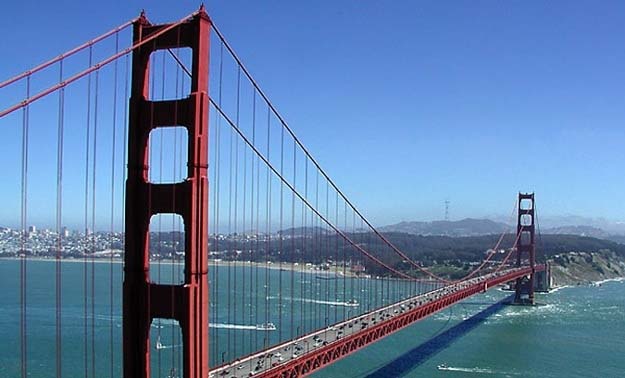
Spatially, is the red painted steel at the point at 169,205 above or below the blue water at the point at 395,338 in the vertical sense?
above

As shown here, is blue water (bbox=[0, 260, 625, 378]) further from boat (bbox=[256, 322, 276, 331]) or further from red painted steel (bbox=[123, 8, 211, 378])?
red painted steel (bbox=[123, 8, 211, 378])

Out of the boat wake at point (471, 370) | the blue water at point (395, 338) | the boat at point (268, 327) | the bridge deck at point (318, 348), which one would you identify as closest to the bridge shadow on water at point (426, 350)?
the blue water at point (395, 338)

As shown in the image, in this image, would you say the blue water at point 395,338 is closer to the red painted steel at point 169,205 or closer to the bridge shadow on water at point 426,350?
the bridge shadow on water at point 426,350

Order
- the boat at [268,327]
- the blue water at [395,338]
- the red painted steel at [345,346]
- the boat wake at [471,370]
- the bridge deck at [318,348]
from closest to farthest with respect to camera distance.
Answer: the red painted steel at [345,346]
the bridge deck at [318,348]
the blue water at [395,338]
the boat wake at [471,370]
the boat at [268,327]

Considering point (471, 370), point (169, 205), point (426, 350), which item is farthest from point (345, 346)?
point (426, 350)

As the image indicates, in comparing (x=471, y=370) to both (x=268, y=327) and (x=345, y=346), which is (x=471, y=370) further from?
(x=268, y=327)

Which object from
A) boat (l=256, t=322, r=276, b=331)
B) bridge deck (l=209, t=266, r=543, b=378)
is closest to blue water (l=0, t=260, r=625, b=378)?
boat (l=256, t=322, r=276, b=331)
